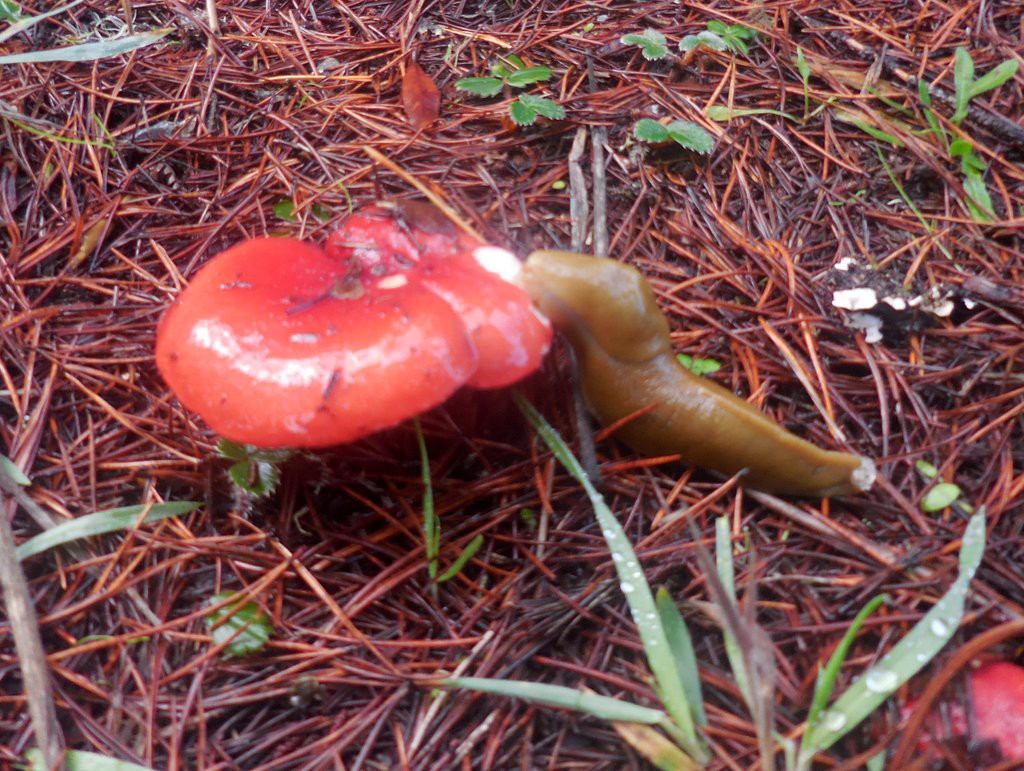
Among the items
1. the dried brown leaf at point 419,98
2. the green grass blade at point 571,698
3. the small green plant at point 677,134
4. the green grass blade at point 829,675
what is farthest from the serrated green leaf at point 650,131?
the green grass blade at point 571,698

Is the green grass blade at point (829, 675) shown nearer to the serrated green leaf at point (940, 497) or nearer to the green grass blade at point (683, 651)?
the green grass blade at point (683, 651)

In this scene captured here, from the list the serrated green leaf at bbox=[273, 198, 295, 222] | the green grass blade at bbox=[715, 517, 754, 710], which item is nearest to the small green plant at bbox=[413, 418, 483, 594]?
the green grass blade at bbox=[715, 517, 754, 710]

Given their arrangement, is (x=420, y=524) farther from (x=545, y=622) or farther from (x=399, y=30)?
(x=399, y=30)

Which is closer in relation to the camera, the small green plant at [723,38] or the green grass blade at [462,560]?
the green grass blade at [462,560]

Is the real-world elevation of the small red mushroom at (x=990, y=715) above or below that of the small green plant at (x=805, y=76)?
→ below

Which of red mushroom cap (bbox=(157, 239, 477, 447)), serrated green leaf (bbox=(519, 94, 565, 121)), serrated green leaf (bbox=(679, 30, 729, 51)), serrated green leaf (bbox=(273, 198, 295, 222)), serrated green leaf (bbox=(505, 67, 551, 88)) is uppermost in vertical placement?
serrated green leaf (bbox=(679, 30, 729, 51))

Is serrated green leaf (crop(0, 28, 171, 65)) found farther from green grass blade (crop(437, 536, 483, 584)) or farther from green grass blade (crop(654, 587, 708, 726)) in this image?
green grass blade (crop(654, 587, 708, 726))

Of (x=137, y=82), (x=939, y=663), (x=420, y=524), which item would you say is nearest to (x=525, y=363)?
(x=420, y=524)
